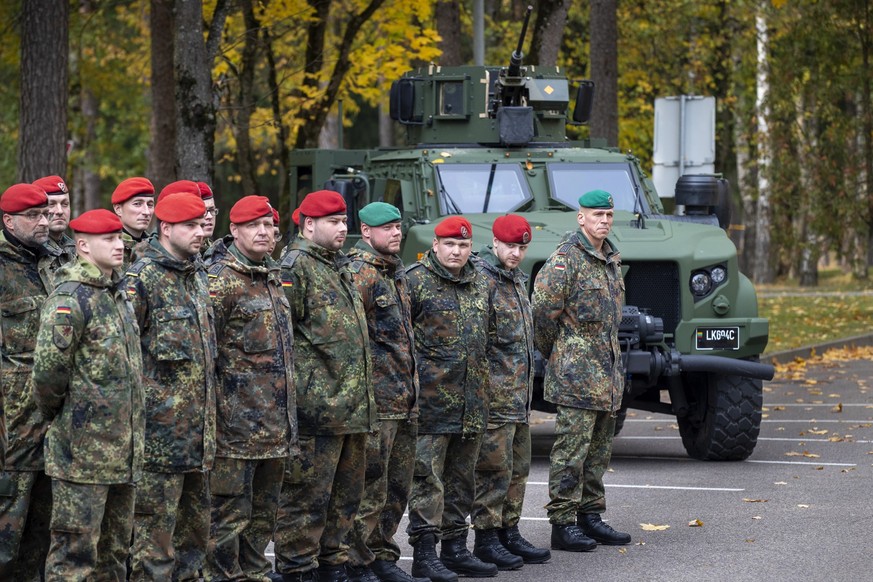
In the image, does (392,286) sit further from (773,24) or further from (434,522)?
(773,24)

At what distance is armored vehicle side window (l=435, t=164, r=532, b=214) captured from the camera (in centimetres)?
1253

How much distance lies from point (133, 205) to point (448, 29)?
1503 cm

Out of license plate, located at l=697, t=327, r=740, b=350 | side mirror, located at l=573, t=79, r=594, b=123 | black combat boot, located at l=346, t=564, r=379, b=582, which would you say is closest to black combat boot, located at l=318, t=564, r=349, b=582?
black combat boot, located at l=346, t=564, r=379, b=582

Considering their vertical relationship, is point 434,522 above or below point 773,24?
below

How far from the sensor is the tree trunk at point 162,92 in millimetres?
19609

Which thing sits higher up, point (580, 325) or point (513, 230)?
point (513, 230)

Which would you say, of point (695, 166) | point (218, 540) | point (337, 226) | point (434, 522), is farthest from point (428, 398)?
point (695, 166)

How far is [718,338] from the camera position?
456 inches

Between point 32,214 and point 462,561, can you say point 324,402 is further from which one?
→ point 32,214

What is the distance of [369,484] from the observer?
7496mm

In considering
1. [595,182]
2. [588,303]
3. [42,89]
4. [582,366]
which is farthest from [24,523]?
[42,89]

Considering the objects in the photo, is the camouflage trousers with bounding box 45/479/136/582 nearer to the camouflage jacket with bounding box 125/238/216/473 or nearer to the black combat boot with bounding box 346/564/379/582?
the camouflage jacket with bounding box 125/238/216/473

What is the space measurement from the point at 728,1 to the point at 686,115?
14.5m

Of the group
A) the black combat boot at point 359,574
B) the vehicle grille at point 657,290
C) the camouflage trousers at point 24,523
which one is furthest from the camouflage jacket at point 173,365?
the vehicle grille at point 657,290
